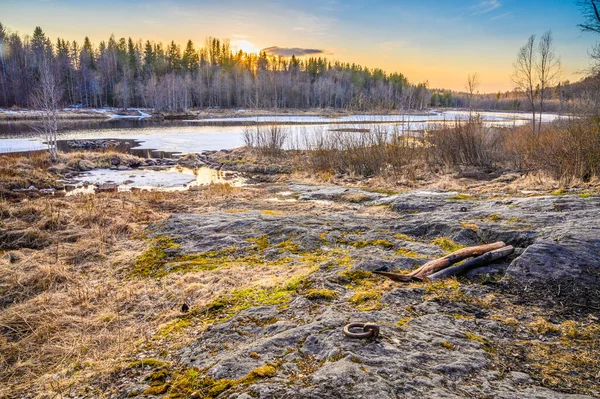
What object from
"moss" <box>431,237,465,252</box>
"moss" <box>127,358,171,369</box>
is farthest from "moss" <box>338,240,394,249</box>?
"moss" <box>127,358,171,369</box>

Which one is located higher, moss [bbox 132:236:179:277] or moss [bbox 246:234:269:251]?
moss [bbox 246:234:269:251]

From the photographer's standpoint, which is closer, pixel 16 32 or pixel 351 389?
pixel 351 389

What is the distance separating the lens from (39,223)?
7.16m

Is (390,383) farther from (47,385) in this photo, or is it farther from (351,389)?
(47,385)

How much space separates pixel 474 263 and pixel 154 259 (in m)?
4.50

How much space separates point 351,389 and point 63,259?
5.40 metres

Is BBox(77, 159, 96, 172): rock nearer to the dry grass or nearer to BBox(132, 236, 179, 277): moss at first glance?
the dry grass

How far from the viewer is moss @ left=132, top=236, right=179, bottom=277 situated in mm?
5140

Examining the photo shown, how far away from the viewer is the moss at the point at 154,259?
202 inches

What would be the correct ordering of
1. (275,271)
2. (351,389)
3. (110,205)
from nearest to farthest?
(351,389)
(275,271)
(110,205)

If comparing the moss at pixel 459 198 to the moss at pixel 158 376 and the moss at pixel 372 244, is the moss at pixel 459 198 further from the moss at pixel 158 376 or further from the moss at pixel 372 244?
the moss at pixel 158 376

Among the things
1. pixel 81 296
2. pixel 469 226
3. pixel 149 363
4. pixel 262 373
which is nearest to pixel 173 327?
pixel 149 363

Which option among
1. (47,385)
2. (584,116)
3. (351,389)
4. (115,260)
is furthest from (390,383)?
(584,116)

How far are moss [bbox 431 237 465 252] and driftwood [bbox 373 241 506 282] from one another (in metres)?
0.49
